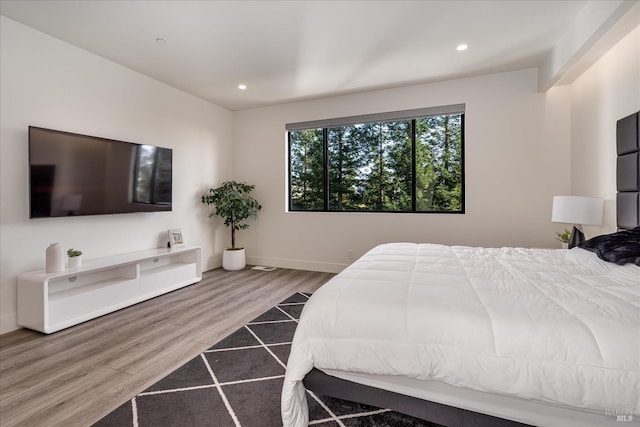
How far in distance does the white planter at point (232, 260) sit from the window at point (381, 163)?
1.15m

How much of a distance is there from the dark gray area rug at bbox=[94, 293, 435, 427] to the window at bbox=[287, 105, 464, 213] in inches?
106

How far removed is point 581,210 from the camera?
2.57 meters

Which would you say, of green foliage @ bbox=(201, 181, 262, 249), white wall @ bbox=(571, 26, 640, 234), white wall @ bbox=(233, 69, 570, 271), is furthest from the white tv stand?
white wall @ bbox=(571, 26, 640, 234)

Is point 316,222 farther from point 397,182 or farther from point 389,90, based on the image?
point 389,90

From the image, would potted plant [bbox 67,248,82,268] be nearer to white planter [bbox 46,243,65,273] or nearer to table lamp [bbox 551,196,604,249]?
white planter [bbox 46,243,65,273]

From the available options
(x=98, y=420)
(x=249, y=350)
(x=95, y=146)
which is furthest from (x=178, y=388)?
(x=95, y=146)

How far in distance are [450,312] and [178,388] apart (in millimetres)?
1600

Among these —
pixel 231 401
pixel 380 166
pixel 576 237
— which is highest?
pixel 380 166

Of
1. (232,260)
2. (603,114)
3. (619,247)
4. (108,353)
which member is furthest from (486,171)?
(108,353)

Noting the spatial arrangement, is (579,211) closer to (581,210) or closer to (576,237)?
(581,210)

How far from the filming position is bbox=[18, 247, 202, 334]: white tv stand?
95.2 inches

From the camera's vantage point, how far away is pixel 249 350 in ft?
7.07

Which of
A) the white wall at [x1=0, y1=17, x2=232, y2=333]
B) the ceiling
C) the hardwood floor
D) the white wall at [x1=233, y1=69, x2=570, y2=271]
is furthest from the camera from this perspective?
the white wall at [x1=233, y1=69, x2=570, y2=271]

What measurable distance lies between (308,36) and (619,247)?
2.90 metres
